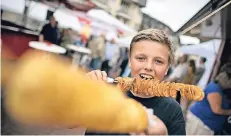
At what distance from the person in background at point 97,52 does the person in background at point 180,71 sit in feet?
0.59

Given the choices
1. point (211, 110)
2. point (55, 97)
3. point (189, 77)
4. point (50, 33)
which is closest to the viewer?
point (55, 97)

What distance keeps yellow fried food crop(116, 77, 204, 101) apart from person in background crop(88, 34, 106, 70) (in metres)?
0.22

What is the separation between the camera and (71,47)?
90 centimetres

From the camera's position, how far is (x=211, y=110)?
779 millimetres

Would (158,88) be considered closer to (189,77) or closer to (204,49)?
(189,77)

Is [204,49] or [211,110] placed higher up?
A: [204,49]

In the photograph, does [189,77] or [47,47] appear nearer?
[189,77]

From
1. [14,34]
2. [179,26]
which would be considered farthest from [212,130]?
[14,34]

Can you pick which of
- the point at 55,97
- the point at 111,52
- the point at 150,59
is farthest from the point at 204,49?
the point at 55,97

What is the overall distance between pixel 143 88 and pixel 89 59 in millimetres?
344

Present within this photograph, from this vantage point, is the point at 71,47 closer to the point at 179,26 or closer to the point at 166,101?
the point at 179,26

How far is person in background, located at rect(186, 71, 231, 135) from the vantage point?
0.74 m

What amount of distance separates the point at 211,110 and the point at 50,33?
1.67 ft

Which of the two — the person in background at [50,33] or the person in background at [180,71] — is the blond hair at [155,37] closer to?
the person in background at [180,71]
